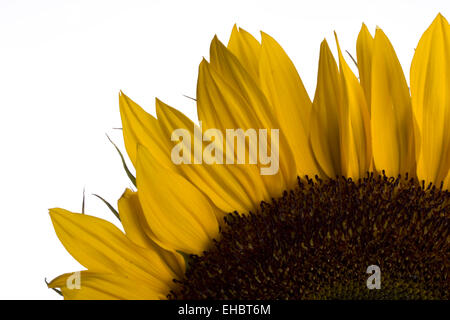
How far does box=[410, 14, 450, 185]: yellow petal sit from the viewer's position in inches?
40.9

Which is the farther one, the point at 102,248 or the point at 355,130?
the point at 355,130

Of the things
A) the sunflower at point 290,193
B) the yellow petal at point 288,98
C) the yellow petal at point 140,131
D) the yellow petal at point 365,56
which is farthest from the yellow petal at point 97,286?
the yellow petal at point 365,56

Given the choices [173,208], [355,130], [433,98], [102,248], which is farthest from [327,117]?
[102,248]

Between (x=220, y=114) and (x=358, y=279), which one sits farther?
(x=220, y=114)

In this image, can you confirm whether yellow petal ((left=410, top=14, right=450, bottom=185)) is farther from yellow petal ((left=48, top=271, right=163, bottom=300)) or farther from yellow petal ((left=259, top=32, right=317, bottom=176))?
yellow petal ((left=48, top=271, right=163, bottom=300))

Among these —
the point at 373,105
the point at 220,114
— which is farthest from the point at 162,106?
the point at 373,105

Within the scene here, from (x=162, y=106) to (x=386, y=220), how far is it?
357mm

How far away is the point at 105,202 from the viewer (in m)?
0.96

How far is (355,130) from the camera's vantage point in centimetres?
107

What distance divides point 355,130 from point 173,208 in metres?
0.31

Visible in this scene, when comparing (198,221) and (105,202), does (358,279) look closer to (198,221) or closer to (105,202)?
(198,221)

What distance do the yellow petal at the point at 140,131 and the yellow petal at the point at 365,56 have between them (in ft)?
1.02

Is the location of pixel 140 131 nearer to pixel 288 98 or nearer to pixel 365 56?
pixel 288 98

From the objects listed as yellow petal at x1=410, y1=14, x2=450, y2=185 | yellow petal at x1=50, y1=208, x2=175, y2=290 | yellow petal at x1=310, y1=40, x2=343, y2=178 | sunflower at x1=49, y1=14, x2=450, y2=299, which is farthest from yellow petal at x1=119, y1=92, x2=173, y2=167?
yellow petal at x1=410, y1=14, x2=450, y2=185
